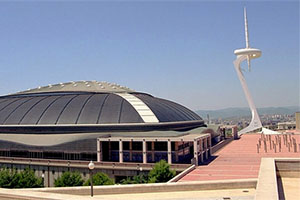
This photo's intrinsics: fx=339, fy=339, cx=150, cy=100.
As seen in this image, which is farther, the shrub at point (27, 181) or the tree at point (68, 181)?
the shrub at point (27, 181)

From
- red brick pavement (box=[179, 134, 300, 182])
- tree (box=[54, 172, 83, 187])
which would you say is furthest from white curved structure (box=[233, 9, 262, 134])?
tree (box=[54, 172, 83, 187])

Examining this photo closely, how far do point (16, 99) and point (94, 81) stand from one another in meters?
18.0

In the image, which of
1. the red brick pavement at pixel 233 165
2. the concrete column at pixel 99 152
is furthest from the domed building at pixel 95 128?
the red brick pavement at pixel 233 165

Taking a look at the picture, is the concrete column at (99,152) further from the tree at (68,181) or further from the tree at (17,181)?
the tree at (17,181)

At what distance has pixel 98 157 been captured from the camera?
48.5 meters

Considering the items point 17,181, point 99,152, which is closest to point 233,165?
point 99,152

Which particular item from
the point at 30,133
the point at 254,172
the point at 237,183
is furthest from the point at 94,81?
the point at 237,183

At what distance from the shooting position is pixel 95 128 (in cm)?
5372

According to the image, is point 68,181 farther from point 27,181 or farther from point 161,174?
A: point 161,174

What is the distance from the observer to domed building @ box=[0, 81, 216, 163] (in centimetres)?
4878

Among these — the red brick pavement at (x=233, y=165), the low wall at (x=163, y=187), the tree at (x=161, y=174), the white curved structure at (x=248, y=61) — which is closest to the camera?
the low wall at (x=163, y=187)

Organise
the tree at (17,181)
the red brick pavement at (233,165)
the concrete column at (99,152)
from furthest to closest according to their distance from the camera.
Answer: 1. the concrete column at (99,152)
2. the red brick pavement at (233,165)
3. the tree at (17,181)

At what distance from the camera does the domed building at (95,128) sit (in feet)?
160

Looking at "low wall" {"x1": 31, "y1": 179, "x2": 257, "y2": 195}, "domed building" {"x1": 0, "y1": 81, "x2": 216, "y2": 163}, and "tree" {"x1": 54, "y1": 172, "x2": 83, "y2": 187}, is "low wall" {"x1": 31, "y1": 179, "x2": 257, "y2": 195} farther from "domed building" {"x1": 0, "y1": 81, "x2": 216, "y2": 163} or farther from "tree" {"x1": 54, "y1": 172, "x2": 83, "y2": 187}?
"domed building" {"x1": 0, "y1": 81, "x2": 216, "y2": 163}
